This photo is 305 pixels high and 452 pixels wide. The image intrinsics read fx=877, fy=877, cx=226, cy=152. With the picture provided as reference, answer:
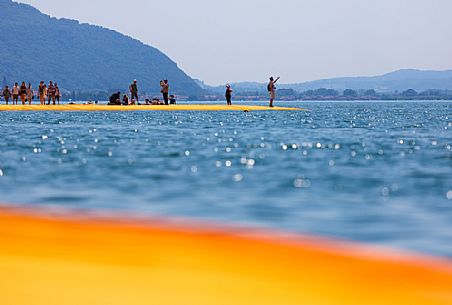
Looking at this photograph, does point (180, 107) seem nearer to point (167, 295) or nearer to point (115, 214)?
point (115, 214)

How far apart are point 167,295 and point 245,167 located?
1237cm

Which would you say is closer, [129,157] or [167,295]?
[167,295]

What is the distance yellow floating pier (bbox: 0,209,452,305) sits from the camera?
20.7 ft

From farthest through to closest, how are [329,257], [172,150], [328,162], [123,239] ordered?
1. [172,150]
2. [328,162]
3. [123,239]
4. [329,257]

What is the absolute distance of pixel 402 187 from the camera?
14734mm

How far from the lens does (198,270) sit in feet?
24.2

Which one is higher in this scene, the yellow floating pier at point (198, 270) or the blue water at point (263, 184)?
the yellow floating pier at point (198, 270)

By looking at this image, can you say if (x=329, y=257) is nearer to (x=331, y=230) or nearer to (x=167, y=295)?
(x=331, y=230)

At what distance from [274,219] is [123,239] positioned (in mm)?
2512

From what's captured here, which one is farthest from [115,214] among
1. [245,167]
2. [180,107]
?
[180,107]

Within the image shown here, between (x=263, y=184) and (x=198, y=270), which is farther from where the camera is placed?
(x=263, y=184)

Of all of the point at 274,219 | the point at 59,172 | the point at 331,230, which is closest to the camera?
the point at 331,230

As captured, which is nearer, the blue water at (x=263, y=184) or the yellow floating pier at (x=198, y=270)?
the yellow floating pier at (x=198, y=270)

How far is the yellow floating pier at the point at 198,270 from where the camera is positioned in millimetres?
6301
